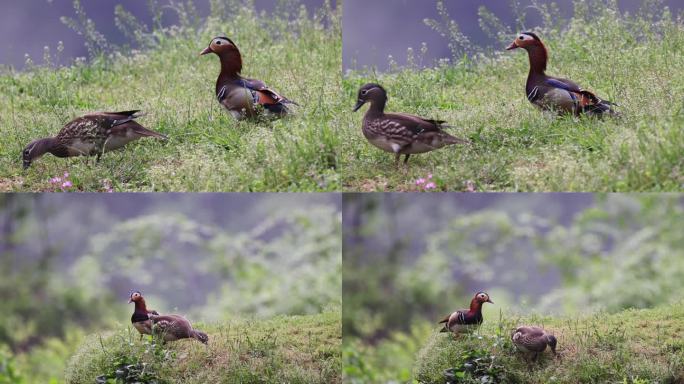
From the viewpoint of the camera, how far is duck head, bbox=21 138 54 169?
28.6ft

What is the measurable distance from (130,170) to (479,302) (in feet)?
11.9

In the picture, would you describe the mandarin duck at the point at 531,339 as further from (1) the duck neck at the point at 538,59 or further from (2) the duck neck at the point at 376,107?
(1) the duck neck at the point at 538,59

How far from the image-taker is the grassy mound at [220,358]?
26.8 feet

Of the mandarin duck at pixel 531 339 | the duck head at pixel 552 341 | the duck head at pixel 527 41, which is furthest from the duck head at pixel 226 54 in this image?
the duck head at pixel 552 341

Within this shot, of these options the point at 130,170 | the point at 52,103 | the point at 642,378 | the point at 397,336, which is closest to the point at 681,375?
the point at 642,378

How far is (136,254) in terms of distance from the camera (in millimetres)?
10391

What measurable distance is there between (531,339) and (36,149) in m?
5.21

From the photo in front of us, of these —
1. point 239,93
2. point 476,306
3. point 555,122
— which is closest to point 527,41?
point 555,122

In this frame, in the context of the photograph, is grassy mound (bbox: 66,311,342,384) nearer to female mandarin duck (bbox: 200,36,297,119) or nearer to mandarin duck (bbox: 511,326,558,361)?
mandarin duck (bbox: 511,326,558,361)

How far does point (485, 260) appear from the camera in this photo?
10.7m

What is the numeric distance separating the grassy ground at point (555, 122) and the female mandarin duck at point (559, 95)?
0.12m

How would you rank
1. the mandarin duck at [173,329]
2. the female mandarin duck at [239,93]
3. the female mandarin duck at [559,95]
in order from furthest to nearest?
the female mandarin duck at [239,93] → the female mandarin duck at [559,95] → the mandarin duck at [173,329]

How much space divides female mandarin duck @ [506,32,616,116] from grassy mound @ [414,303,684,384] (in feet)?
6.91

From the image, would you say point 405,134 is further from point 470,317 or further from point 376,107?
point 470,317
